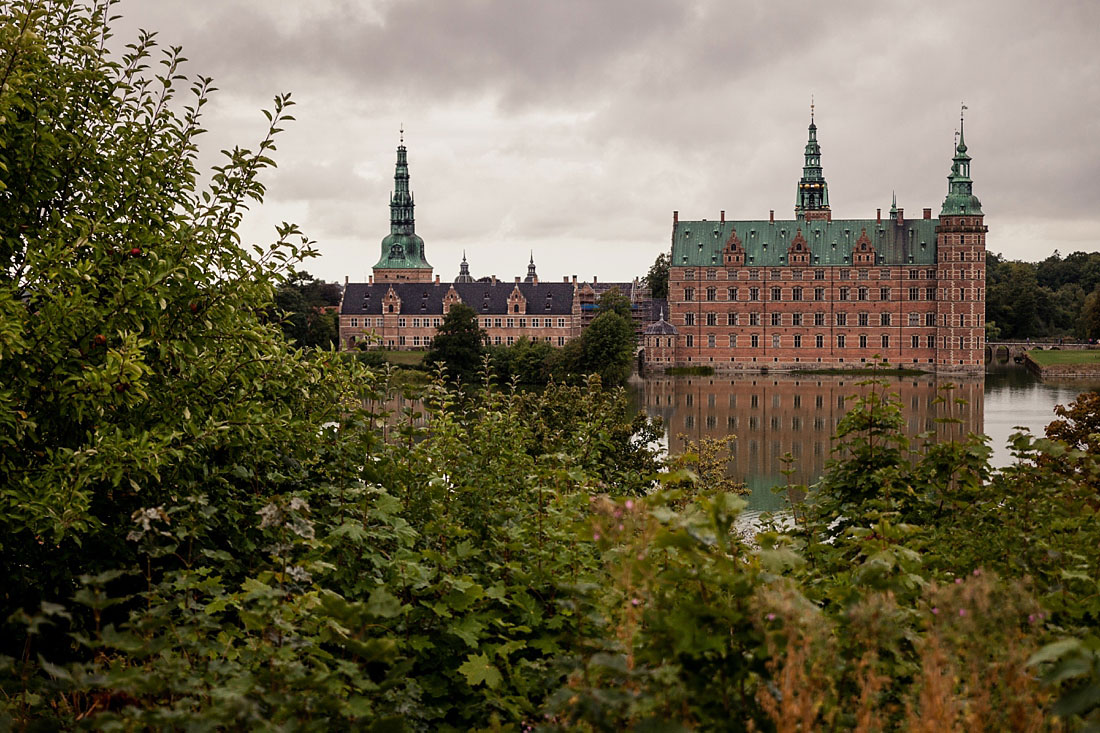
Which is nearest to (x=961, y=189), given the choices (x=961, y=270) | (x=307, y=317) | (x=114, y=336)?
(x=961, y=270)

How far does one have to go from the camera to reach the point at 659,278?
304 feet

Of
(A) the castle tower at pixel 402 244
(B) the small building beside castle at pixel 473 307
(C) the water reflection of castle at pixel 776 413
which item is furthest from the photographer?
(A) the castle tower at pixel 402 244

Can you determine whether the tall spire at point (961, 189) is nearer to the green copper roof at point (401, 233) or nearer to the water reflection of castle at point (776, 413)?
the water reflection of castle at point (776, 413)

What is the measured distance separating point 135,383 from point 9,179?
1.77 metres

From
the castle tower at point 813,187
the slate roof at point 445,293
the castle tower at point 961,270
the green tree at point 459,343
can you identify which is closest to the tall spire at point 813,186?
the castle tower at point 813,187

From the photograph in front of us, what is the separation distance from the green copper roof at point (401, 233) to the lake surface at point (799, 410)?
43723 mm

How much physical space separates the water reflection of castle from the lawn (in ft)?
23.2

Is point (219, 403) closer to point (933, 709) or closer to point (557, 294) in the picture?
point (933, 709)

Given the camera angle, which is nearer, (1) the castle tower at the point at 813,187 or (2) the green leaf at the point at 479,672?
(2) the green leaf at the point at 479,672

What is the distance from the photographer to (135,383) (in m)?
4.52

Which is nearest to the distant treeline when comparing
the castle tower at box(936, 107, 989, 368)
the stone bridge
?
the stone bridge

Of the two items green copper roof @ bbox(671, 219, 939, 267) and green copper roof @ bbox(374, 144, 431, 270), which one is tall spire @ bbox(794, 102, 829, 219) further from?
green copper roof @ bbox(374, 144, 431, 270)

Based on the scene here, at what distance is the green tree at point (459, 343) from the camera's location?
173 ft

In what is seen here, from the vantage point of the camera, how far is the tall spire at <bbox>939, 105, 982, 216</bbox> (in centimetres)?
6981
